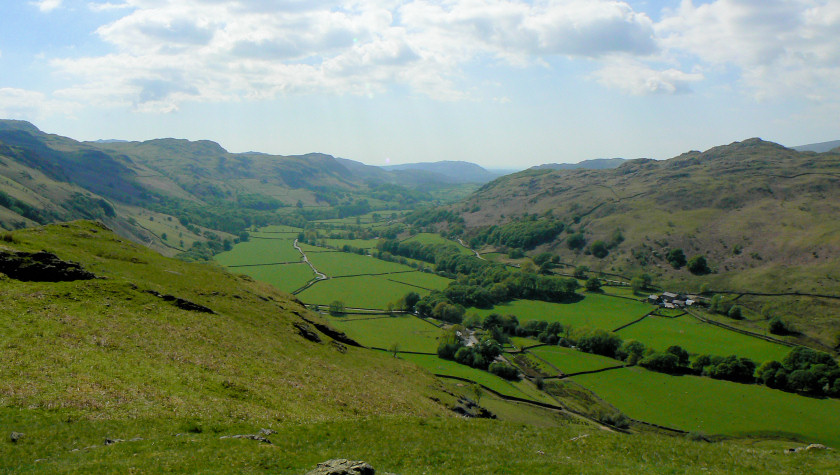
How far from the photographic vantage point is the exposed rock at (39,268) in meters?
47.1

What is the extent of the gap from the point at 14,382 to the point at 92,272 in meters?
29.1

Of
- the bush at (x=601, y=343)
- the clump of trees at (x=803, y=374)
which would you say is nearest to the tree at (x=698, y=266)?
the clump of trees at (x=803, y=374)

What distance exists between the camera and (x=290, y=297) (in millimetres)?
90500

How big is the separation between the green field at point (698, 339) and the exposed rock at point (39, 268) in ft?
416

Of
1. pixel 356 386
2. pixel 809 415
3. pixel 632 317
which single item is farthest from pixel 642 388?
pixel 356 386

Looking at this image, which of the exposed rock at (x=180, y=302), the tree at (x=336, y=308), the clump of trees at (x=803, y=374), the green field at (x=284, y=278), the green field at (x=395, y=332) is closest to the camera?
the exposed rock at (x=180, y=302)

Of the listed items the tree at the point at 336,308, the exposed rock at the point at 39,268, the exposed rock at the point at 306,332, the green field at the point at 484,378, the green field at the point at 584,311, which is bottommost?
the green field at the point at 484,378

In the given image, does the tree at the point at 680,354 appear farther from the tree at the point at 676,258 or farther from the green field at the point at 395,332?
the tree at the point at 676,258

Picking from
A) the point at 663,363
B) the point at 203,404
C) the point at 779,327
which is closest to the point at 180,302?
the point at 203,404

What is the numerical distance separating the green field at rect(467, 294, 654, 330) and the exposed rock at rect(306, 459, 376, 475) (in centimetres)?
12553

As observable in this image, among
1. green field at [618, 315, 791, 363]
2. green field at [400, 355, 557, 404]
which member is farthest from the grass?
green field at [618, 315, 791, 363]

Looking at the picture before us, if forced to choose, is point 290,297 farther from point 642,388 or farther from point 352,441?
point 642,388

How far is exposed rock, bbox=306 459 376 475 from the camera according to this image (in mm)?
20734

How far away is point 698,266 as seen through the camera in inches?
7254
